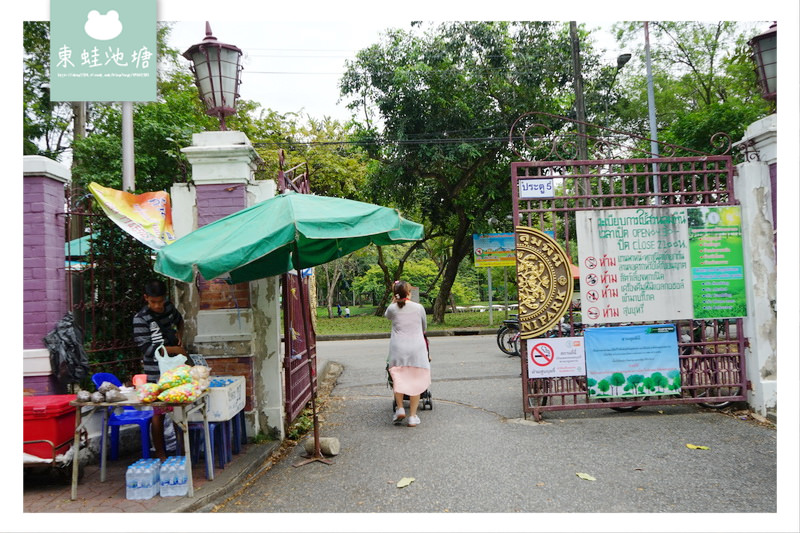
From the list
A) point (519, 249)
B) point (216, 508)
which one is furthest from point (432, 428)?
point (216, 508)

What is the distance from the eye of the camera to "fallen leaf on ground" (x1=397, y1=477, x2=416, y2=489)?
4.19 metres

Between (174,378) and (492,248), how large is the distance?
546 inches

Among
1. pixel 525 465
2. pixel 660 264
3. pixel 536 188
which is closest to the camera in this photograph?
pixel 525 465

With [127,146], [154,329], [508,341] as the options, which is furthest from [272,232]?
[508,341]

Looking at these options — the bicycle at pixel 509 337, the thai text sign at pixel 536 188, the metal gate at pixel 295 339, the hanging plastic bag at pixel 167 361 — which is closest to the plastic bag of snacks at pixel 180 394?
the hanging plastic bag at pixel 167 361

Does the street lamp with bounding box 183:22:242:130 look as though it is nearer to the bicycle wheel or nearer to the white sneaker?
the white sneaker

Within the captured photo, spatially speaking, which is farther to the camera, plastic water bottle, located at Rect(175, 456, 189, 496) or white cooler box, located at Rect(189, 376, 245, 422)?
white cooler box, located at Rect(189, 376, 245, 422)

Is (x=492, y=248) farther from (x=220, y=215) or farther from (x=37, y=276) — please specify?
(x=37, y=276)

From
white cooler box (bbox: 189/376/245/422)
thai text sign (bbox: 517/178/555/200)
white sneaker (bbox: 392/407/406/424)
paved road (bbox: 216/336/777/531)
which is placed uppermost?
thai text sign (bbox: 517/178/555/200)

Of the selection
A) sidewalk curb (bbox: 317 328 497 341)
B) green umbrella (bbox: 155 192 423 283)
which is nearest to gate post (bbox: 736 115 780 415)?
green umbrella (bbox: 155 192 423 283)

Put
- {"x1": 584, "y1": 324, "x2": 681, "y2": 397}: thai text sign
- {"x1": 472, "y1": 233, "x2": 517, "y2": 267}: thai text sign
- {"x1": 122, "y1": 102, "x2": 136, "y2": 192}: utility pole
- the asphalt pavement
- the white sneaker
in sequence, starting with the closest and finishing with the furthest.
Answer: the asphalt pavement → {"x1": 584, "y1": 324, "x2": 681, "y2": 397}: thai text sign → the white sneaker → {"x1": 122, "y1": 102, "x2": 136, "y2": 192}: utility pole → {"x1": 472, "y1": 233, "x2": 517, "y2": 267}: thai text sign

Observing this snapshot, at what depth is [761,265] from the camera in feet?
19.2

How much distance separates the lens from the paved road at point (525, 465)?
12.6 feet

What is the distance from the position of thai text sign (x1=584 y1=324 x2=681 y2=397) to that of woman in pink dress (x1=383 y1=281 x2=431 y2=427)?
1841mm
